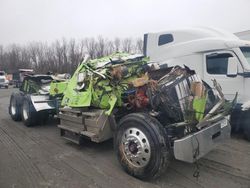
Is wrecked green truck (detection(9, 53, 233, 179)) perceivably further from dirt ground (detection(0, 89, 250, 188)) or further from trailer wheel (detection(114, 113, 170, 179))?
dirt ground (detection(0, 89, 250, 188))

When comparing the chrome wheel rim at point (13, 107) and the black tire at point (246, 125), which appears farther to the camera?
the chrome wheel rim at point (13, 107)

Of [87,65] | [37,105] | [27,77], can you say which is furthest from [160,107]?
[27,77]

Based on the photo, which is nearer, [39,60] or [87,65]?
[87,65]

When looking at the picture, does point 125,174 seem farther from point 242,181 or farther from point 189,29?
point 189,29

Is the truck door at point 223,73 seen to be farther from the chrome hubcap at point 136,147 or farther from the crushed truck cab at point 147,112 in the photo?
the chrome hubcap at point 136,147

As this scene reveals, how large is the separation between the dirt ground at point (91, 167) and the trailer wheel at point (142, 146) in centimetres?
20

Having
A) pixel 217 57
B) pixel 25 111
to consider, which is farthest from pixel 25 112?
pixel 217 57

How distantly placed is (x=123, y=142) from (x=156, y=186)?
0.82m

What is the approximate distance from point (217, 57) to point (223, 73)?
0.42 metres

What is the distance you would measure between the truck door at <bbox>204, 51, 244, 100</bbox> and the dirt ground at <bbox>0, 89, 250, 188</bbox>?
3.71 ft

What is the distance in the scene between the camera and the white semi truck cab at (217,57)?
20.3ft

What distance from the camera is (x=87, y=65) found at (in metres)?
5.68

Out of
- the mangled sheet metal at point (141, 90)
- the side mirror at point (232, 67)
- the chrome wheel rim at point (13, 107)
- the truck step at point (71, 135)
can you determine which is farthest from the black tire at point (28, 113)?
the side mirror at point (232, 67)

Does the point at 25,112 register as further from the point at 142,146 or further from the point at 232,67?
the point at 232,67
